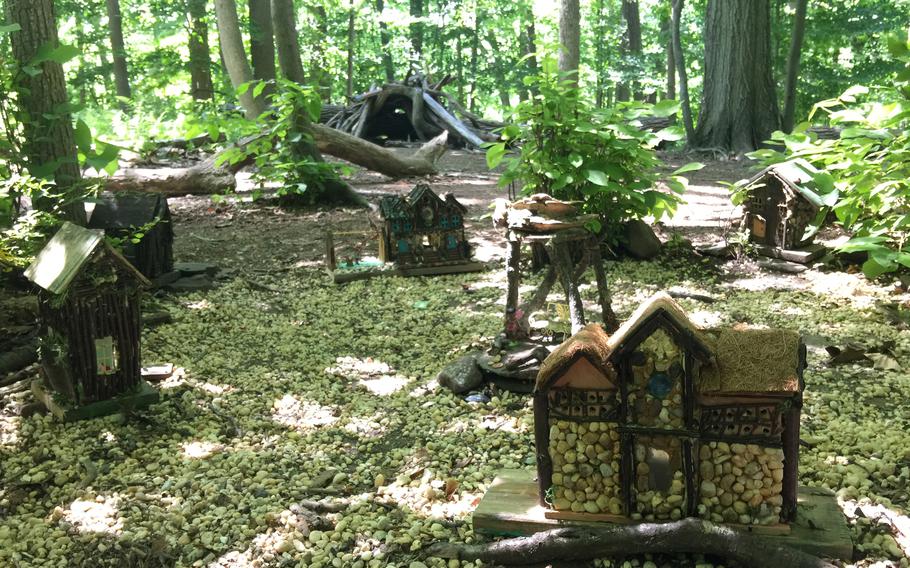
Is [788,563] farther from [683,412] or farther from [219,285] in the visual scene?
[219,285]

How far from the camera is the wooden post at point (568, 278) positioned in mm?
4324

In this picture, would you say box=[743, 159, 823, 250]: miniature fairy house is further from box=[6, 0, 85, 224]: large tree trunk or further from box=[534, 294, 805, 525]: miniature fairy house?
box=[6, 0, 85, 224]: large tree trunk

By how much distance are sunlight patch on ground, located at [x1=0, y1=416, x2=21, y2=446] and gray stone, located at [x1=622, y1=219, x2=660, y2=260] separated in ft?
16.7

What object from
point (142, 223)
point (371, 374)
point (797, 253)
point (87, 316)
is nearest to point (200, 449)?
point (87, 316)

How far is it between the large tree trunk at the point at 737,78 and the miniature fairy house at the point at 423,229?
23.0 ft

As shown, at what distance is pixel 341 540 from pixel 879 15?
1786cm

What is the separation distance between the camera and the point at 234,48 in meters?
11.1

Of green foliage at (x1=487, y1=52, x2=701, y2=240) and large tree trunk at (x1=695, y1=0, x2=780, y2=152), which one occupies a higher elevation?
large tree trunk at (x1=695, y1=0, x2=780, y2=152)

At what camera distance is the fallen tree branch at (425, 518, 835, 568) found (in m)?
2.37

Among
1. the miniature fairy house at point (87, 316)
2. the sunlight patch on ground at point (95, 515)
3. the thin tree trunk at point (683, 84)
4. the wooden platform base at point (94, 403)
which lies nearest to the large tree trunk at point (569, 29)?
the thin tree trunk at point (683, 84)

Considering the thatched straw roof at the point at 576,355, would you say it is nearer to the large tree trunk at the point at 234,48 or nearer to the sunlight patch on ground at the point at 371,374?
the sunlight patch on ground at the point at 371,374

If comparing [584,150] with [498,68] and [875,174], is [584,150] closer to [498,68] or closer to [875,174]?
[875,174]

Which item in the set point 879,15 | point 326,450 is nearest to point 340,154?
point 326,450

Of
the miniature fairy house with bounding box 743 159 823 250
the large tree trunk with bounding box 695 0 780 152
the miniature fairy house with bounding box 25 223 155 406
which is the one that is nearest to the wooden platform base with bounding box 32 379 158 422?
the miniature fairy house with bounding box 25 223 155 406
